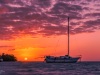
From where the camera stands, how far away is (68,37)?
584 ft

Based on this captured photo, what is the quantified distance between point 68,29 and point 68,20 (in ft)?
30.5

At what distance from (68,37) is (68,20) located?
12534mm

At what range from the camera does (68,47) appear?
179 m

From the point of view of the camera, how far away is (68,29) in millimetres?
178875

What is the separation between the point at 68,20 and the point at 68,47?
628 inches

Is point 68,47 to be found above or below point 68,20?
below

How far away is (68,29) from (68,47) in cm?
910

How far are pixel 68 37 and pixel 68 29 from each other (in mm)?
4134

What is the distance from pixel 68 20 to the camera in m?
187
